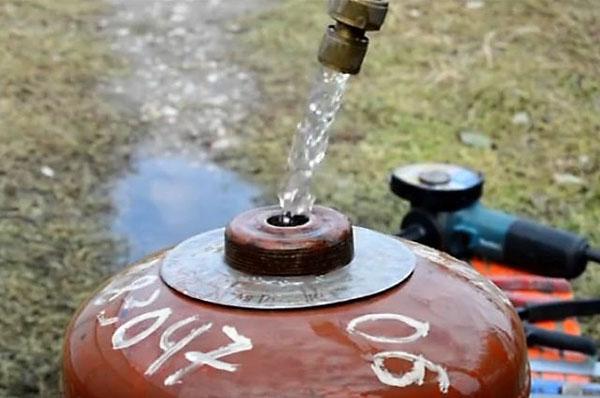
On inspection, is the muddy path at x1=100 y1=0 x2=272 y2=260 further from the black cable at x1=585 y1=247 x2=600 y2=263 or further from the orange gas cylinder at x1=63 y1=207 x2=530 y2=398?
the orange gas cylinder at x1=63 y1=207 x2=530 y2=398

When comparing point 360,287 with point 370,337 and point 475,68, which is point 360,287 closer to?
point 370,337

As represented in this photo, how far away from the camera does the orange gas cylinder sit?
39.3 inches

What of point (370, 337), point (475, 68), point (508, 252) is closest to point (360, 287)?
point (370, 337)

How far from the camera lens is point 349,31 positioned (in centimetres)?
115

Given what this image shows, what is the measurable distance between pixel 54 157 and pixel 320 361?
6.76 feet

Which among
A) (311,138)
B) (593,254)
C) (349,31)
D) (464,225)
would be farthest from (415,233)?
(349,31)

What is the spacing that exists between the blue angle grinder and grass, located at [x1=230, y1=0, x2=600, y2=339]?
0.23 meters

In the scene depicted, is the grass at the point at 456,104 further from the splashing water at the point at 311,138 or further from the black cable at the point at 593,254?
the splashing water at the point at 311,138

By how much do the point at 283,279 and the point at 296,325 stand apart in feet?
0.23

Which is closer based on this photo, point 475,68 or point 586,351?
point 586,351

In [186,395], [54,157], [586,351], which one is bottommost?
[54,157]

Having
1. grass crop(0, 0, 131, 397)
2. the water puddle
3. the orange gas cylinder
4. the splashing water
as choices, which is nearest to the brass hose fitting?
the splashing water

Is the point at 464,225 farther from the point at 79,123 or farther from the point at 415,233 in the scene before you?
the point at 79,123

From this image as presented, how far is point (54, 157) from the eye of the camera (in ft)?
9.67
